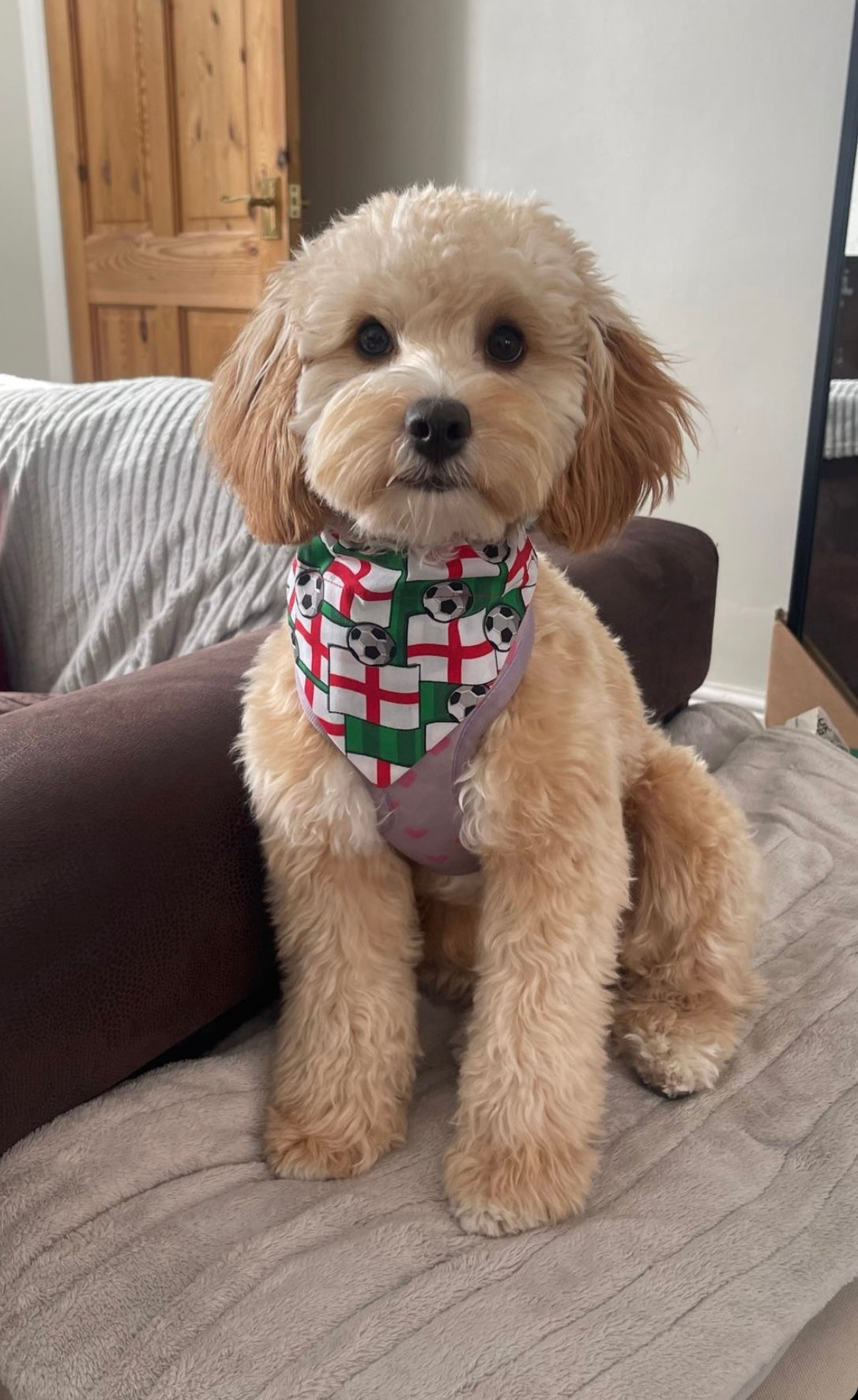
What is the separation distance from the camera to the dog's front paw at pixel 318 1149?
116cm

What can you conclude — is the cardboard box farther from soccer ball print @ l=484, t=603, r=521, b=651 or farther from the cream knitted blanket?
soccer ball print @ l=484, t=603, r=521, b=651

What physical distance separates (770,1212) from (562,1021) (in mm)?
265

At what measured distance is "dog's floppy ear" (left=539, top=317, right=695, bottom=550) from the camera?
1.09 metres

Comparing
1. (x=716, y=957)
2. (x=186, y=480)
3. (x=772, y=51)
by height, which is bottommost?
(x=716, y=957)

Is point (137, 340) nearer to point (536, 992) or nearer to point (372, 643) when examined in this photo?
point (372, 643)

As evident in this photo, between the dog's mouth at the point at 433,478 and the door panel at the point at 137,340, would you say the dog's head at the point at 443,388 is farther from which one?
the door panel at the point at 137,340

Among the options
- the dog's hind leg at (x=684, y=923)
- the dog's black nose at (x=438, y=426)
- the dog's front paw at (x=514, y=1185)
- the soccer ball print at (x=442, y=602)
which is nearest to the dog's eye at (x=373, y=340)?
the dog's black nose at (x=438, y=426)

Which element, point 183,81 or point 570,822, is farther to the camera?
point 183,81

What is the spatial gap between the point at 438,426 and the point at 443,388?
4 centimetres

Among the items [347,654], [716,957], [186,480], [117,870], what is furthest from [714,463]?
[117,870]

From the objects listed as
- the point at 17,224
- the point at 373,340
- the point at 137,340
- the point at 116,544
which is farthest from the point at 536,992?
the point at 17,224

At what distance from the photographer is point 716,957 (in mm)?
1354

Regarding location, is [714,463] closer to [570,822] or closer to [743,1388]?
[570,822]

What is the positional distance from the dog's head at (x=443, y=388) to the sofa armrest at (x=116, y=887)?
26 centimetres
